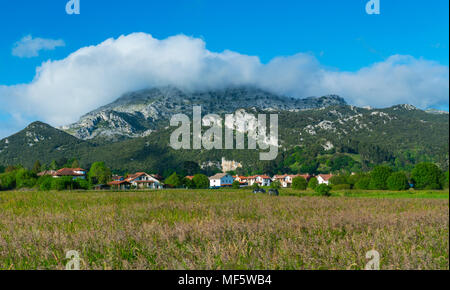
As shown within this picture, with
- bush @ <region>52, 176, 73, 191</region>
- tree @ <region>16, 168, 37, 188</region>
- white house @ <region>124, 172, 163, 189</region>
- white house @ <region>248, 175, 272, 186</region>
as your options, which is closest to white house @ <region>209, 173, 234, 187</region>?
white house @ <region>248, 175, 272, 186</region>

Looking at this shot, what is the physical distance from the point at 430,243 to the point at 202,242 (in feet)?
12.4

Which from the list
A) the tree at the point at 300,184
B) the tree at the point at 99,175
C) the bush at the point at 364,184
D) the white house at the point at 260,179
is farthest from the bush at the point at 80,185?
the white house at the point at 260,179

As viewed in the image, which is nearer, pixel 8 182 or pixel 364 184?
pixel 364 184

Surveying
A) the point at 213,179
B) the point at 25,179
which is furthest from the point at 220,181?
the point at 25,179

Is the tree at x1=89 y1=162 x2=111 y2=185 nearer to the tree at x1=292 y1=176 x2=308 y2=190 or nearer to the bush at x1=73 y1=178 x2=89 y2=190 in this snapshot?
the bush at x1=73 y1=178 x2=89 y2=190

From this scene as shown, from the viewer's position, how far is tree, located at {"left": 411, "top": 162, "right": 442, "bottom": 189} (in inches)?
1796

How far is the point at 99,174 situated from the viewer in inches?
3327

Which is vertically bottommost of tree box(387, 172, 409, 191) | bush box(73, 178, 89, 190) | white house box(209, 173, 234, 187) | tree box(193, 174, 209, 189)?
white house box(209, 173, 234, 187)

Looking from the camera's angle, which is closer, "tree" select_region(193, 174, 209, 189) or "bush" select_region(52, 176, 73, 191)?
"bush" select_region(52, 176, 73, 191)

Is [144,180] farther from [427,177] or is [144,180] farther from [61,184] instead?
[427,177]

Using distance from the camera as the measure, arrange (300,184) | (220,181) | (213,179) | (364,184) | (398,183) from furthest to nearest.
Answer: (213,179) < (220,181) < (300,184) < (364,184) < (398,183)

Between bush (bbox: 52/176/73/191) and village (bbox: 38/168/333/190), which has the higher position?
bush (bbox: 52/176/73/191)

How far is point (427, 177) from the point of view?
155ft
